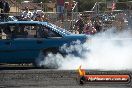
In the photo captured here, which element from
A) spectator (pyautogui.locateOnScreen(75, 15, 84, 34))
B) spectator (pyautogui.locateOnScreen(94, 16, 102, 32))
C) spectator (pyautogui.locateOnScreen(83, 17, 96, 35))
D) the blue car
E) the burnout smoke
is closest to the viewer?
the burnout smoke

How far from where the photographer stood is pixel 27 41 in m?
12.0

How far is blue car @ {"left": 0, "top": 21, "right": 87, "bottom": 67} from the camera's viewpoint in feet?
39.3

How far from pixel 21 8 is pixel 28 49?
9.64 metres

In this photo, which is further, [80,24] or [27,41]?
[80,24]

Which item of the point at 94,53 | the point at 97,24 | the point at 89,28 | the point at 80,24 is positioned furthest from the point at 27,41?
the point at 97,24

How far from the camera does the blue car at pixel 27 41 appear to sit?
12.0 m

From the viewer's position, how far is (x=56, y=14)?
17359 mm

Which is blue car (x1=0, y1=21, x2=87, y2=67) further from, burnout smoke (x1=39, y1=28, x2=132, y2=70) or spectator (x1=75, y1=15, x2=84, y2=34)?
spectator (x1=75, y1=15, x2=84, y2=34)

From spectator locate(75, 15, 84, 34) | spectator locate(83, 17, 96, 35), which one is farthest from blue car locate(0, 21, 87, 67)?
spectator locate(75, 15, 84, 34)

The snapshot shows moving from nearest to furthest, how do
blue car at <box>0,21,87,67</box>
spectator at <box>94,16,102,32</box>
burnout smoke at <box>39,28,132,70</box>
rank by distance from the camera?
burnout smoke at <box>39,28,132,70</box>
blue car at <box>0,21,87,67</box>
spectator at <box>94,16,102,32</box>

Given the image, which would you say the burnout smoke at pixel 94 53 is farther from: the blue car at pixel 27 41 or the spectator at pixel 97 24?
the spectator at pixel 97 24

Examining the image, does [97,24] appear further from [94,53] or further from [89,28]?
[94,53]

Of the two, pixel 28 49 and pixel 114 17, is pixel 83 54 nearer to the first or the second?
pixel 28 49

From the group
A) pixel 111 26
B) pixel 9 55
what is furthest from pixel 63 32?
pixel 111 26
